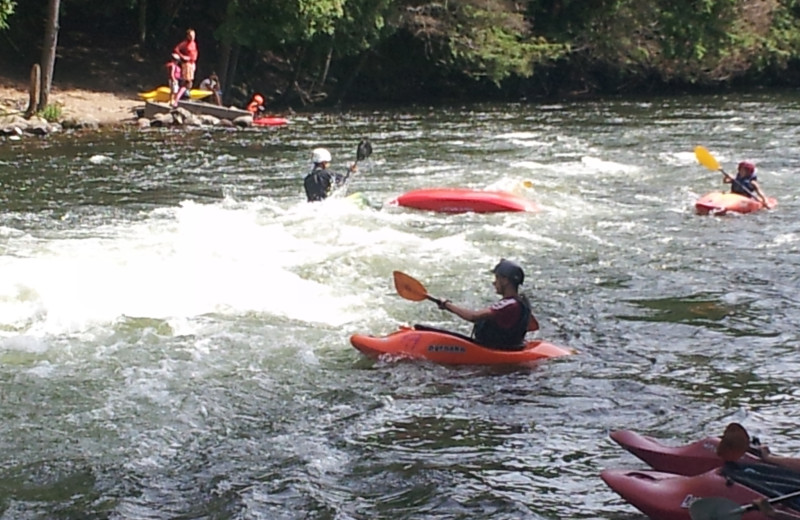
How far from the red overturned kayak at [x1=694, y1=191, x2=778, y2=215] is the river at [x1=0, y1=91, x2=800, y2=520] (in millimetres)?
170

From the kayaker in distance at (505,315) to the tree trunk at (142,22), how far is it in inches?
785

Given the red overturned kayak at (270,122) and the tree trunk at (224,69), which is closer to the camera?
the red overturned kayak at (270,122)

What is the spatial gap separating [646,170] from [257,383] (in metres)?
10.2

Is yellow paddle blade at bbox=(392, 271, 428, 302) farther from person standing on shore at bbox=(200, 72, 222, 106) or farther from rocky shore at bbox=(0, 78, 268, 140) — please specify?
person standing on shore at bbox=(200, 72, 222, 106)

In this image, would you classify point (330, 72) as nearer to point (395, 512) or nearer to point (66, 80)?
point (66, 80)

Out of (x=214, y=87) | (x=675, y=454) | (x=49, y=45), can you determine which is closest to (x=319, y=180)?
(x=675, y=454)

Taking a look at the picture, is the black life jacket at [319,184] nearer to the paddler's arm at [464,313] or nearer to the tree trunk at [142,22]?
the paddler's arm at [464,313]

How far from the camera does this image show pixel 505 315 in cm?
708

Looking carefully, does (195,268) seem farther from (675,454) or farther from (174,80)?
(174,80)

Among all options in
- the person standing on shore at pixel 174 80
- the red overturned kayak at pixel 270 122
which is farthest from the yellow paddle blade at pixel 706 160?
the person standing on shore at pixel 174 80

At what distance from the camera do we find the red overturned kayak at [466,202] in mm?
12477

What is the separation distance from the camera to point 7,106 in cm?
1997

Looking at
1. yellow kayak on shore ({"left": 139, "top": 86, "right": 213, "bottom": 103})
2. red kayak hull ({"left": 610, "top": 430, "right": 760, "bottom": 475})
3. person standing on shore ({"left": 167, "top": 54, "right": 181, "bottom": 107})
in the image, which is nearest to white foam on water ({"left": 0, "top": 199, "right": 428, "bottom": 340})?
red kayak hull ({"left": 610, "top": 430, "right": 760, "bottom": 475})

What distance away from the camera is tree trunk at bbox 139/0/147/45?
81.9 feet
